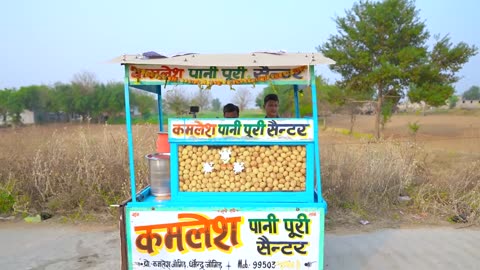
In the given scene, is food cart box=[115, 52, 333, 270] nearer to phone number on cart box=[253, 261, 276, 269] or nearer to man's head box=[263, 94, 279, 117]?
phone number on cart box=[253, 261, 276, 269]

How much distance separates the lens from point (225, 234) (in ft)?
8.87

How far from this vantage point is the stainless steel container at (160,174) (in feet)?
9.41

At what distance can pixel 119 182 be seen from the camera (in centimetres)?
541

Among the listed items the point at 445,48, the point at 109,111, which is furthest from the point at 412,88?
the point at 109,111

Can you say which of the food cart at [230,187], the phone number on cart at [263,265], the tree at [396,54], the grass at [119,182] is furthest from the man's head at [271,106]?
the tree at [396,54]

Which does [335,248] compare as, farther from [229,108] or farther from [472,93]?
[472,93]

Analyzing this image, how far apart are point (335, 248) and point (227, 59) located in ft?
8.82

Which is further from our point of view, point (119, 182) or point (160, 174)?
point (119, 182)

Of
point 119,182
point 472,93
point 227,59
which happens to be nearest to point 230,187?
point 227,59

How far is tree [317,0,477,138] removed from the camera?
1412cm

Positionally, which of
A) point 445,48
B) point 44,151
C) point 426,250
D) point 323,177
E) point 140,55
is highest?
point 445,48

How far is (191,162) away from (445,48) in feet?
49.7

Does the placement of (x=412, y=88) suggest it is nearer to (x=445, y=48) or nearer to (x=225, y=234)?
(x=445, y=48)

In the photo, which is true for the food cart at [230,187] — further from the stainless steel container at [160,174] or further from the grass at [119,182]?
the grass at [119,182]
